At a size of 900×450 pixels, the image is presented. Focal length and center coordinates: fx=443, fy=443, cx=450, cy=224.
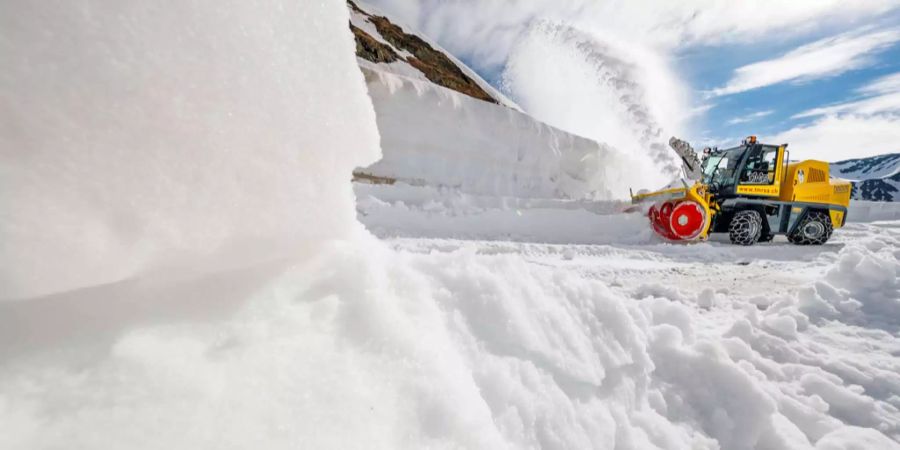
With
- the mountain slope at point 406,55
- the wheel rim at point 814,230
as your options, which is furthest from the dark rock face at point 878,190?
the wheel rim at point 814,230

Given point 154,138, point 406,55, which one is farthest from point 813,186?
point 406,55

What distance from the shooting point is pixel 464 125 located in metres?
11.0

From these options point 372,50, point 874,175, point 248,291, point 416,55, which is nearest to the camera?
point 248,291

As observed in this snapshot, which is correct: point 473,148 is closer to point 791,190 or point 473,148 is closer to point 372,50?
point 791,190

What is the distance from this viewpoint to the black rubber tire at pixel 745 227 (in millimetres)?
8016

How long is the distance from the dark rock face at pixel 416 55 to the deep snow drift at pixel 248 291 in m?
17.4

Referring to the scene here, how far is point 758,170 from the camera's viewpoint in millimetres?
8297

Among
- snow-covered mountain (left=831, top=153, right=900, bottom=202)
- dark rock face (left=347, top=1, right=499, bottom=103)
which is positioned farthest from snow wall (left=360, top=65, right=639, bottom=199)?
snow-covered mountain (left=831, top=153, right=900, bottom=202)

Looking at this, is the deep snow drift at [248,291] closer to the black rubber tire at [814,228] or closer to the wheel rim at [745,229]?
the wheel rim at [745,229]

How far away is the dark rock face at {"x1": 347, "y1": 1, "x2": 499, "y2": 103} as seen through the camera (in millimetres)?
19203

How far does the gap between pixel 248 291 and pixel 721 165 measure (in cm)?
970

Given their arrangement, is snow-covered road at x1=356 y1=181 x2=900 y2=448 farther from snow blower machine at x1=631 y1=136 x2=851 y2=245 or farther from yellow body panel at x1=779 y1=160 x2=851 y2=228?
yellow body panel at x1=779 y1=160 x2=851 y2=228

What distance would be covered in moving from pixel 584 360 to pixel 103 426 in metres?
1.27

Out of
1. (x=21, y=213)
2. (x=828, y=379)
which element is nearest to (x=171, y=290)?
(x=21, y=213)
